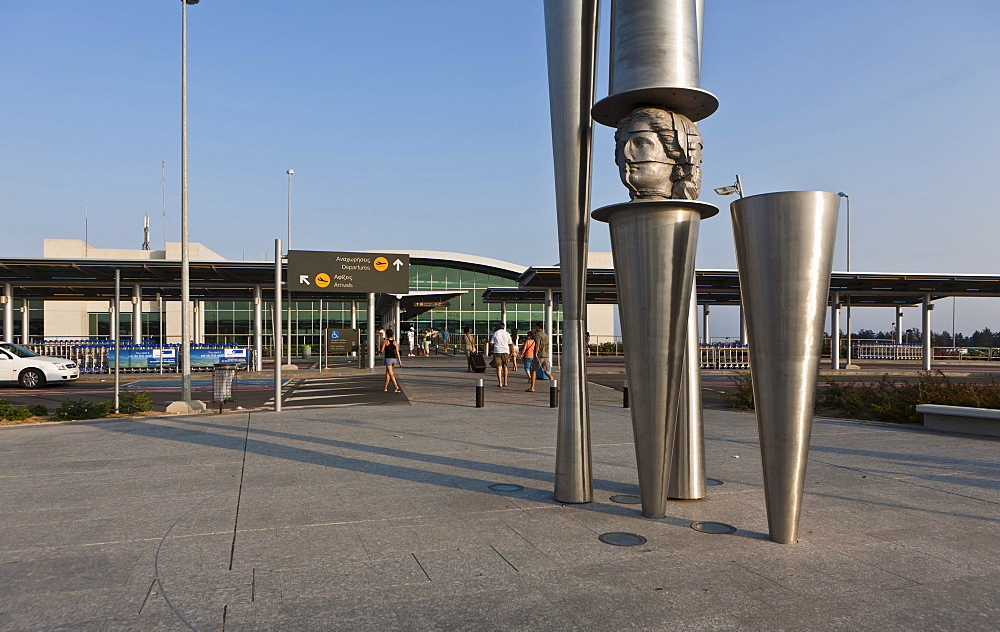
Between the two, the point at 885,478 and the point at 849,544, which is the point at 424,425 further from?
the point at 849,544

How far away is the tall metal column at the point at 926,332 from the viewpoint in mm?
32406

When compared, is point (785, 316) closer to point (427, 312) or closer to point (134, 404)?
point (134, 404)

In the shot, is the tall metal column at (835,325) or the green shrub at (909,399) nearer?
the green shrub at (909,399)

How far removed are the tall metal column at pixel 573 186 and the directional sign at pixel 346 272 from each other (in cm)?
2247

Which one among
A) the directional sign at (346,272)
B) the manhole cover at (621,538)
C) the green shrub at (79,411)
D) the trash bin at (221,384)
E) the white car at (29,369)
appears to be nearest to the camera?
the manhole cover at (621,538)

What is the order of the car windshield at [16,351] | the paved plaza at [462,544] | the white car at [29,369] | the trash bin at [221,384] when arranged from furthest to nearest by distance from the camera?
the car windshield at [16,351], the white car at [29,369], the trash bin at [221,384], the paved plaza at [462,544]

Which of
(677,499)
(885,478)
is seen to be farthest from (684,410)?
(885,478)

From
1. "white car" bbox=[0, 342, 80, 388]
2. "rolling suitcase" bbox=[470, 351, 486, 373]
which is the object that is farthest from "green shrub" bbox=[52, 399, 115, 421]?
"rolling suitcase" bbox=[470, 351, 486, 373]

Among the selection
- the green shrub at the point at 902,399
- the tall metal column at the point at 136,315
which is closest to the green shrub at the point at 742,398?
the green shrub at the point at 902,399

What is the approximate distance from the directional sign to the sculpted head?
75.8 ft

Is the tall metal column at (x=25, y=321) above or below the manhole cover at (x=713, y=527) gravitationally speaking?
above

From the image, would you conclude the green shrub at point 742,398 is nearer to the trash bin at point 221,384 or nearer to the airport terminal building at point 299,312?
the trash bin at point 221,384

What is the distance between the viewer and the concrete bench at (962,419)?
1081 cm

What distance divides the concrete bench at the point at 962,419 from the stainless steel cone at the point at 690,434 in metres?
7.03
